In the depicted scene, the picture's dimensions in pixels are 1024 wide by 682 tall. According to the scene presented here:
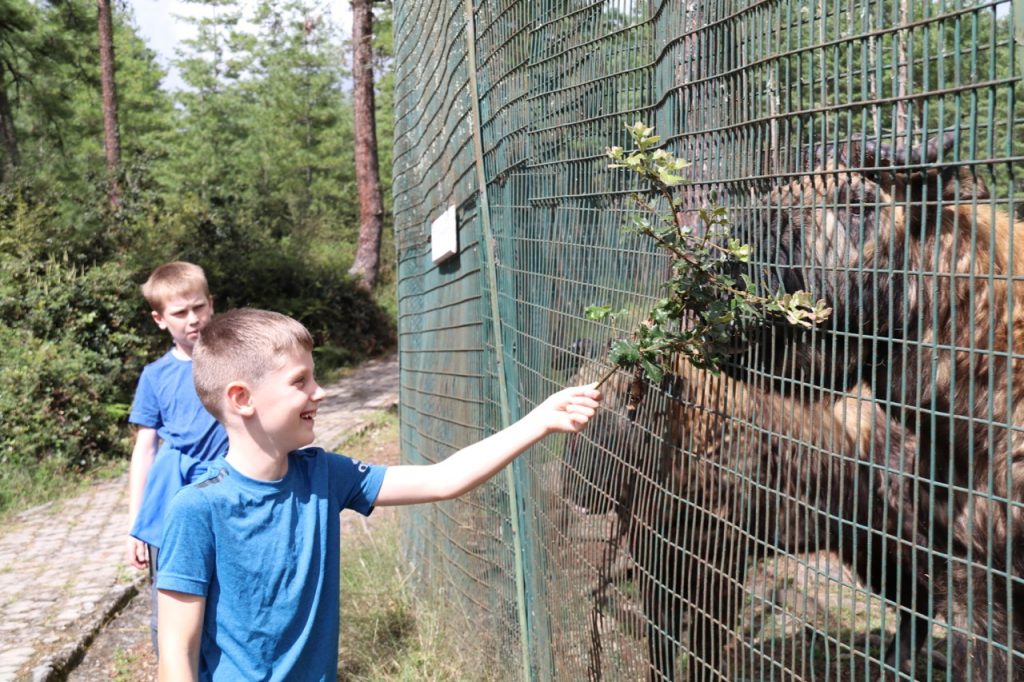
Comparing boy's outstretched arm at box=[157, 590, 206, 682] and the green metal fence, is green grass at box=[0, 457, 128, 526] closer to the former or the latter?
the green metal fence

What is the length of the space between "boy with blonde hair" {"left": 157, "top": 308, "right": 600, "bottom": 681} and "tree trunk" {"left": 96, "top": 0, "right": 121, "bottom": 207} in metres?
18.7

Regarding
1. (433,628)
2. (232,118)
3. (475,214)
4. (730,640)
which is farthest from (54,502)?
(232,118)

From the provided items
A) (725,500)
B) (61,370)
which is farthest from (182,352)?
(61,370)

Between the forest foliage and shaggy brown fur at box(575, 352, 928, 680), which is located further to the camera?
the forest foliage

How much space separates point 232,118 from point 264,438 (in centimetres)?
4190

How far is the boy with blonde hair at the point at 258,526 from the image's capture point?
7.84 ft

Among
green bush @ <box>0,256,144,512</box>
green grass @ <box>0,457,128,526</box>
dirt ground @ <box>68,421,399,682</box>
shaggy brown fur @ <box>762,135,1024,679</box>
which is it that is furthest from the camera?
green bush @ <box>0,256,144,512</box>

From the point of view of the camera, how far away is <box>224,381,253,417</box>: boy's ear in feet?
8.14

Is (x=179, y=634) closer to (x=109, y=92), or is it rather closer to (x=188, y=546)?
(x=188, y=546)

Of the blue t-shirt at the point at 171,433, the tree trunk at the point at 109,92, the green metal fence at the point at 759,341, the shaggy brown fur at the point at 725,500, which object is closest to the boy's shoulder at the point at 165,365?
the blue t-shirt at the point at 171,433

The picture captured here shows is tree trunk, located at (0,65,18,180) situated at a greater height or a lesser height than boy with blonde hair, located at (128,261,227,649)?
greater

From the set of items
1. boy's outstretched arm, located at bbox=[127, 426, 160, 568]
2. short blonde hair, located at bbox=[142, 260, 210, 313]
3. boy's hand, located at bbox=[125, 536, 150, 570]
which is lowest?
boy's hand, located at bbox=[125, 536, 150, 570]

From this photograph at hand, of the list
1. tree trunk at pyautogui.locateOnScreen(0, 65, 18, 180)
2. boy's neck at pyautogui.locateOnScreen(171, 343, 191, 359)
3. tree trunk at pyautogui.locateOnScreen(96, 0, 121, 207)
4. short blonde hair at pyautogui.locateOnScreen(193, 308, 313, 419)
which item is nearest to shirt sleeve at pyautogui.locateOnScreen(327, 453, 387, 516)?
short blonde hair at pyautogui.locateOnScreen(193, 308, 313, 419)

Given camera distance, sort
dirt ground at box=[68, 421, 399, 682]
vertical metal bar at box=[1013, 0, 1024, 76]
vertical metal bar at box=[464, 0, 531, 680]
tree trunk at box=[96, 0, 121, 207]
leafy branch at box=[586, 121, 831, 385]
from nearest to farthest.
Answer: vertical metal bar at box=[1013, 0, 1024, 76] < leafy branch at box=[586, 121, 831, 385] < vertical metal bar at box=[464, 0, 531, 680] < dirt ground at box=[68, 421, 399, 682] < tree trunk at box=[96, 0, 121, 207]
